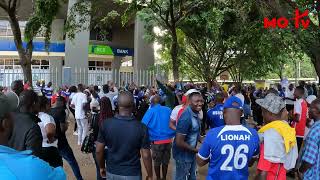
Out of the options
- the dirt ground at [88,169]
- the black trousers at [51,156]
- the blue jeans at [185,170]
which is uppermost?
the black trousers at [51,156]

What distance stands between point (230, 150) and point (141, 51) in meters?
24.7

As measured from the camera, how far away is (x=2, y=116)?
214 centimetres

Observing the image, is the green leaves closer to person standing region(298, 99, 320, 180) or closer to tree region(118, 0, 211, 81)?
tree region(118, 0, 211, 81)

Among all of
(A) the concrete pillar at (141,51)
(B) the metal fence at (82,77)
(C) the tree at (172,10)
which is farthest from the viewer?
(A) the concrete pillar at (141,51)

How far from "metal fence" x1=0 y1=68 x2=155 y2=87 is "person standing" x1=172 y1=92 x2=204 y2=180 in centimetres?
1601

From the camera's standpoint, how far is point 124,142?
477 cm

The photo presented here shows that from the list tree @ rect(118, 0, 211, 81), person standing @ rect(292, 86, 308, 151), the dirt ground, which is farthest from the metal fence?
person standing @ rect(292, 86, 308, 151)

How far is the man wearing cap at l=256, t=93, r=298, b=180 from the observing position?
4160 millimetres

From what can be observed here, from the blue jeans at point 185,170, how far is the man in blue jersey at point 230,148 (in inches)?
74.3

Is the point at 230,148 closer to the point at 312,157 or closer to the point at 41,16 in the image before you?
the point at 312,157

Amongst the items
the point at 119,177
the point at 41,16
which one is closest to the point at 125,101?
the point at 119,177

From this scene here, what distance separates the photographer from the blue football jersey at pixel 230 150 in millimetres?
4227

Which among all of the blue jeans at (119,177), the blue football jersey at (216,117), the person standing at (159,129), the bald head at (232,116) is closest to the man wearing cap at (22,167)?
the bald head at (232,116)

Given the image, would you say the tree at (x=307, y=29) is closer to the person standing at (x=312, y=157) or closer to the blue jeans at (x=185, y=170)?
the blue jeans at (x=185, y=170)
